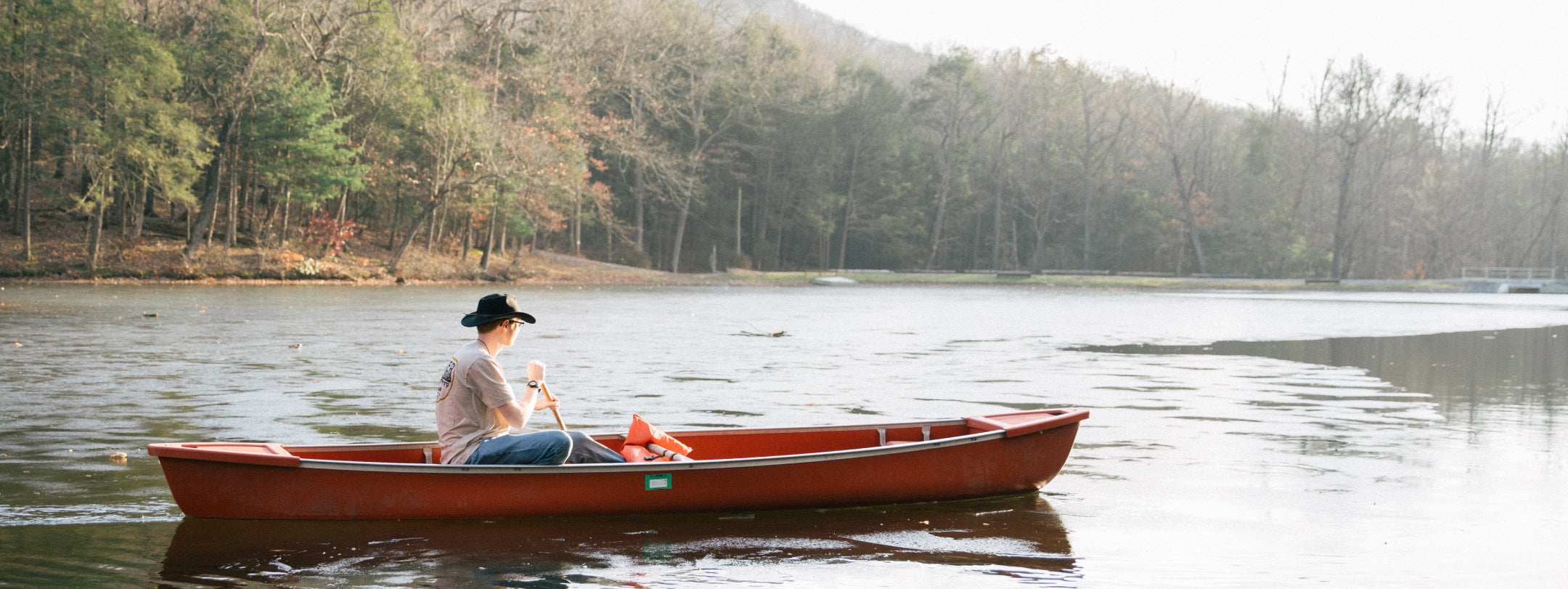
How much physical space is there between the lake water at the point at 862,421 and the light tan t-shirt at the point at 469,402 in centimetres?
50

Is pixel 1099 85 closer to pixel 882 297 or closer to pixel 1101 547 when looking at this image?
pixel 882 297

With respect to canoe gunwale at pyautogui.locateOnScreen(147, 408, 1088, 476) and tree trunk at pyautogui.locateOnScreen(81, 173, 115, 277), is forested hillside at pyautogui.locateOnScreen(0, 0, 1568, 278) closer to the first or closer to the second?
tree trunk at pyautogui.locateOnScreen(81, 173, 115, 277)

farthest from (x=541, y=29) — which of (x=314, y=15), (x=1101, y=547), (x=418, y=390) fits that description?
(x=1101, y=547)

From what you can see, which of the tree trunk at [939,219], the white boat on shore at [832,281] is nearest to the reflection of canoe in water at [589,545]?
the white boat on shore at [832,281]

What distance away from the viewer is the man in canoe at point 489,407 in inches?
262

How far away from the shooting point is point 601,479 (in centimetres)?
680

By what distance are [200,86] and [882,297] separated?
25.3 m

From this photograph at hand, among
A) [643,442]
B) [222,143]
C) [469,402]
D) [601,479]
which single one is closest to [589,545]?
[601,479]

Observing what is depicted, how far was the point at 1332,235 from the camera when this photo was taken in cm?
6756

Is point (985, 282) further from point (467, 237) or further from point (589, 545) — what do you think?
point (589, 545)

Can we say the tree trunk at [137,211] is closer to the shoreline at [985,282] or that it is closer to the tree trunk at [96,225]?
the tree trunk at [96,225]

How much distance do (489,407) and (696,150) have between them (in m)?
53.4

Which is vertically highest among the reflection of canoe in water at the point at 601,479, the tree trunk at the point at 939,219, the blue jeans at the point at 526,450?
the tree trunk at the point at 939,219

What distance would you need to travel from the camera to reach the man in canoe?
6660mm
